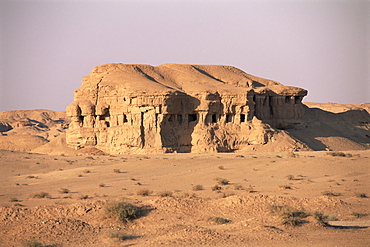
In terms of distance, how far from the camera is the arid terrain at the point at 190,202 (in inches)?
541

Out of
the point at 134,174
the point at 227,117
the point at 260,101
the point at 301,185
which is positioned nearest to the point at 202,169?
the point at 134,174

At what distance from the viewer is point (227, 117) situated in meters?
51.2

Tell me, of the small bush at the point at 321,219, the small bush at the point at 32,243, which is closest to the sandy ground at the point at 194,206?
the small bush at the point at 321,219

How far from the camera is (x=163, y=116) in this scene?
157 feet

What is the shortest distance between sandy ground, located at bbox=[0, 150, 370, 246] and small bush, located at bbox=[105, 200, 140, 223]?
7.4 inches

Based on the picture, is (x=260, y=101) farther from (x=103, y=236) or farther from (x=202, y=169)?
(x=103, y=236)

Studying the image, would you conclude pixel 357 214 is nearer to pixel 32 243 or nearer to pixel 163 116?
pixel 32 243

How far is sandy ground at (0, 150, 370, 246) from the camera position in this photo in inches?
536

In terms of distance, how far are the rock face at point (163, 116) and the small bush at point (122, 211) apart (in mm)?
30643

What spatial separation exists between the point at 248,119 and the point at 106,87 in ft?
52.7

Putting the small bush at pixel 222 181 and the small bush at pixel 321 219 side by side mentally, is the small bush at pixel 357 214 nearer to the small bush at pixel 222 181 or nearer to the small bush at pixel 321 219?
the small bush at pixel 321 219

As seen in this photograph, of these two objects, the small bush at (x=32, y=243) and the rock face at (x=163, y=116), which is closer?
the small bush at (x=32, y=243)

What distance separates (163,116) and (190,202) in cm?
3059

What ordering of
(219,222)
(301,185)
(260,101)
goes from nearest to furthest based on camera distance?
(219,222), (301,185), (260,101)
